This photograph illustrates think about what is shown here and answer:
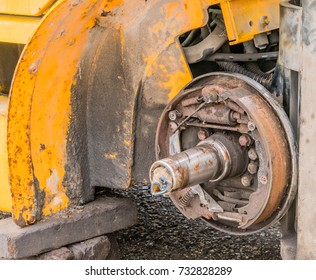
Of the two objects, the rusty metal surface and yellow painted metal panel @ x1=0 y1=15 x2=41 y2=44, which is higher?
yellow painted metal panel @ x1=0 y1=15 x2=41 y2=44

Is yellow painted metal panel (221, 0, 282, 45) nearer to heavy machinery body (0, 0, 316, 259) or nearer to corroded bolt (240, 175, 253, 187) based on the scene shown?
heavy machinery body (0, 0, 316, 259)

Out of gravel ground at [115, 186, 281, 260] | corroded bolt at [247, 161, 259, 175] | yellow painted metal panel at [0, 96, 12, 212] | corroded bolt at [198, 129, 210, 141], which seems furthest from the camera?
gravel ground at [115, 186, 281, 260]

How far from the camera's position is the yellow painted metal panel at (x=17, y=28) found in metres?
3.41

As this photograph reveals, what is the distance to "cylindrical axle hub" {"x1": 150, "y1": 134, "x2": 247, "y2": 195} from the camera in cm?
305

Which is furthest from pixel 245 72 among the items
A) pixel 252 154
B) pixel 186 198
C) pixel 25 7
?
pixel 25 7

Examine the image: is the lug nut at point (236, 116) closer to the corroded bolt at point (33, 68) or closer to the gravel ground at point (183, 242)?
the corroded bolt at point (33, 68)

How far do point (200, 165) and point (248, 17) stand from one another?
20.7 inches

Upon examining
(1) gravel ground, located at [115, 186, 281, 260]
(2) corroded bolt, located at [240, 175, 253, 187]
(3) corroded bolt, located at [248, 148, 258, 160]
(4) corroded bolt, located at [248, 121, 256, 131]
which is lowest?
(1) gravel ground, located at [115, 186, 281, 260]

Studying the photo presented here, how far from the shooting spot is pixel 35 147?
3467 millimetres

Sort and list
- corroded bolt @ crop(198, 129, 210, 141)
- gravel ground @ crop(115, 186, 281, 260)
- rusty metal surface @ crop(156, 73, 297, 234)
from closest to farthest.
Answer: rusty metal surface @ crop(156, 73, 297, 234) → corroded bolt @ crop(198, 129, 210, 141) → gravel ground @ crop(115, 186, 281, 260)

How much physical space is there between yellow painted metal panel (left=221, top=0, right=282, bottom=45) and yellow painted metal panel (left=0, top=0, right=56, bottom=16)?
655mm

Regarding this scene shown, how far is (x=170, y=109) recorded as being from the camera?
3.25m

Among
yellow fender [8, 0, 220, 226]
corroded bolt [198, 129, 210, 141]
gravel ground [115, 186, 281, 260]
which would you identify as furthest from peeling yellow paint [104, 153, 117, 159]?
gravel ground [115, 186, 281, 260]

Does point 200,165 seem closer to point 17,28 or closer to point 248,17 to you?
point 248,17
